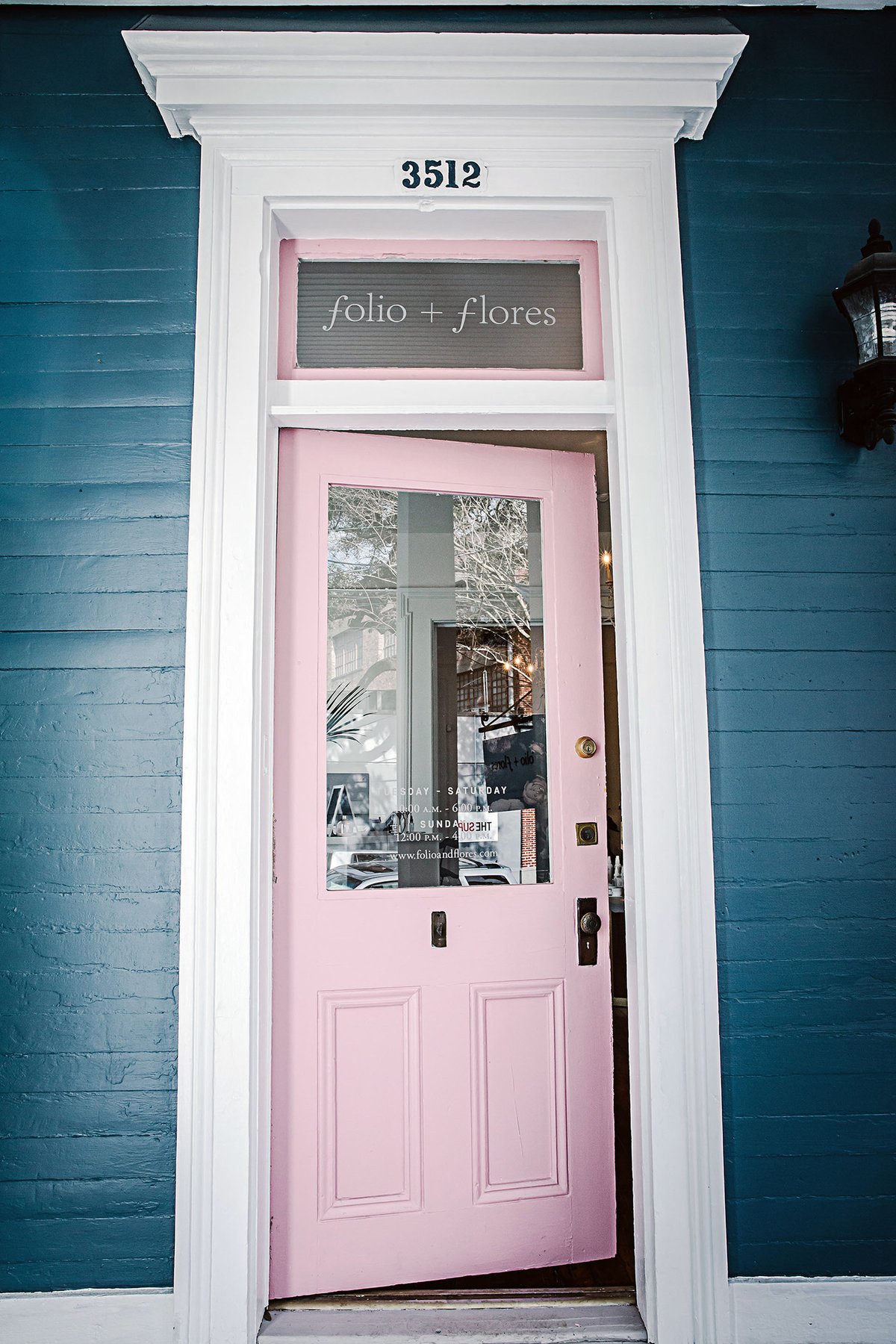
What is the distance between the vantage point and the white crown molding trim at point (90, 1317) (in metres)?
1.86

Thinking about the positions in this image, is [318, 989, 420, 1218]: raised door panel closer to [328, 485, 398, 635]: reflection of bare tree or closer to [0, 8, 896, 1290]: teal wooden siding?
[0, 8, 896, 1290]: teal wooden siding

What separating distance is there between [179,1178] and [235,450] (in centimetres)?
170

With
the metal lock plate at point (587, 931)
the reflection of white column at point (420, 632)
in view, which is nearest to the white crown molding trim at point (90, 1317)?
the reflection of white column at point (420, 632)

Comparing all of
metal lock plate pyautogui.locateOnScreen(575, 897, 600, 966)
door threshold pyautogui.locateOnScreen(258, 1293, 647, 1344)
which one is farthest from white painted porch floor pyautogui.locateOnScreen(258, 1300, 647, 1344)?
metal lock plate pyautogui.locateOnScreen(575, 897, 600, 966)

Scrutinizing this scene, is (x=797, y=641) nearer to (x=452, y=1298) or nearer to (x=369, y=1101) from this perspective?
(x=369, y=1101)

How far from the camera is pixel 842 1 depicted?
2.19 meters

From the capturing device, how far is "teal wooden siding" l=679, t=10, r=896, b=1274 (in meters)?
1.95

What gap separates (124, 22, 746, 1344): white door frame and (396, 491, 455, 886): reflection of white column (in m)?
0.27

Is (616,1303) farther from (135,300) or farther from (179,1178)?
(135,300)

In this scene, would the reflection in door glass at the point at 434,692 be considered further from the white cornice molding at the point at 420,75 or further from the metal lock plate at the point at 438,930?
the white cornice molding at the point at 420,75

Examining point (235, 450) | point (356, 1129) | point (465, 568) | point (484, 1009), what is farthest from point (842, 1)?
point (356, 1129)

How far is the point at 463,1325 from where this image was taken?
1.93 meters

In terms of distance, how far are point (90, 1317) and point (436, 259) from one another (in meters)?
2.74

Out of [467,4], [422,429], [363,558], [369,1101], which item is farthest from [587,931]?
[467,4]
